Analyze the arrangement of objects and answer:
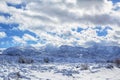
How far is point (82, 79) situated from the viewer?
31672 millimetres

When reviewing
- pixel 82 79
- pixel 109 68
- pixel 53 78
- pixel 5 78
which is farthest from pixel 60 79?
pixel 109 68

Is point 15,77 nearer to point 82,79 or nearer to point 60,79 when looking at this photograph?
point 60,79

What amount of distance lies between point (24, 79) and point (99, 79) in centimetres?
1011

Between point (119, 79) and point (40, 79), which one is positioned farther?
point (119, 79)

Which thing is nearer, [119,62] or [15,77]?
[15,77]

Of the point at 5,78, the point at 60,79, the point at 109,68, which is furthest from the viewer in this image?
the point at 109,68

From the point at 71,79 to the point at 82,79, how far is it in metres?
1.58

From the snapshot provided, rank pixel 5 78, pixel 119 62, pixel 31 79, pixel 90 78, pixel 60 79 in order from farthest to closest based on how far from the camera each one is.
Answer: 1. pixel 119 62
2. pixel 90 78
3. pixel 60 79
4. pixel 31 79
5. pixel 5 78

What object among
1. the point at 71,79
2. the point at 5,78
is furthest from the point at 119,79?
the point at 5,78

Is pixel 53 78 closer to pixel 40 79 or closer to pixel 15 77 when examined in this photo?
pixel 40 79

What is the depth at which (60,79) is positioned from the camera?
30.5 meters

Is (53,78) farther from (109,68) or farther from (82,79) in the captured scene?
(109,68)

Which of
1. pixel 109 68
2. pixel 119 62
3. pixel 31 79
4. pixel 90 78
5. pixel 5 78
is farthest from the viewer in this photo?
pixel 119 62

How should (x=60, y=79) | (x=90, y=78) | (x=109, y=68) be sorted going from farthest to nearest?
(x=109, y=68)
(x=90, y=78)
(x=60, y=79)
